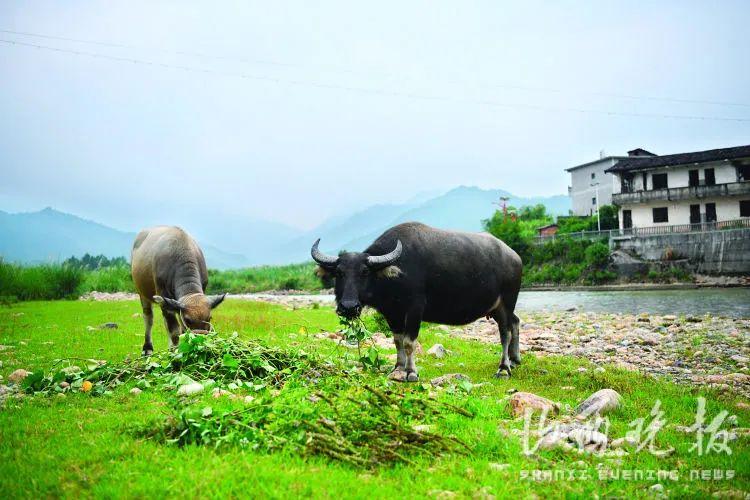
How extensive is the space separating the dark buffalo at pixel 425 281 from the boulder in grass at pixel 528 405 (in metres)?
1.87

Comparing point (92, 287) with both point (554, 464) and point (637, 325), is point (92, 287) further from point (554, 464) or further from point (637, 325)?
point (554, 464)

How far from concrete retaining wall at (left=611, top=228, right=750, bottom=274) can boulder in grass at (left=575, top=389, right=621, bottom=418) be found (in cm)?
3706

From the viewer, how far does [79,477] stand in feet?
11.2

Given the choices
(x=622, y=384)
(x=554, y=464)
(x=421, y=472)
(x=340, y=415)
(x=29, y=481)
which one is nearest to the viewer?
(x=29, y=481)

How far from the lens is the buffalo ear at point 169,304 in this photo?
797 centimetres

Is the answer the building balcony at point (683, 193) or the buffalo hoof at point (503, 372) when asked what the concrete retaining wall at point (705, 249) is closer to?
the building balcony at point (683, 193)

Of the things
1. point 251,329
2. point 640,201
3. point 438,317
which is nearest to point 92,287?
point 251,329

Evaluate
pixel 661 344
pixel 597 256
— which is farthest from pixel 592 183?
pixel 661 344

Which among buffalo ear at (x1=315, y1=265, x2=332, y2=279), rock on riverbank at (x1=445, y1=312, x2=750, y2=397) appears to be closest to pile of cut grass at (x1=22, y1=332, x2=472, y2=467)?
buffalo ear at (x1=315, y1=265, x2=332, y2=279)

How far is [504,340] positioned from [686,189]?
147 ft

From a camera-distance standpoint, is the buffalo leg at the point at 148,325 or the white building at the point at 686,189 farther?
the white building at the point at 686,189

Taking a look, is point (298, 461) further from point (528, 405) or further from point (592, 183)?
point (592, 183)

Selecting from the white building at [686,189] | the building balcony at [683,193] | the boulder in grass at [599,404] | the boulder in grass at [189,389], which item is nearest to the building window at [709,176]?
the white building at [686,189]

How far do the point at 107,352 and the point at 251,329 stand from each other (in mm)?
3683
